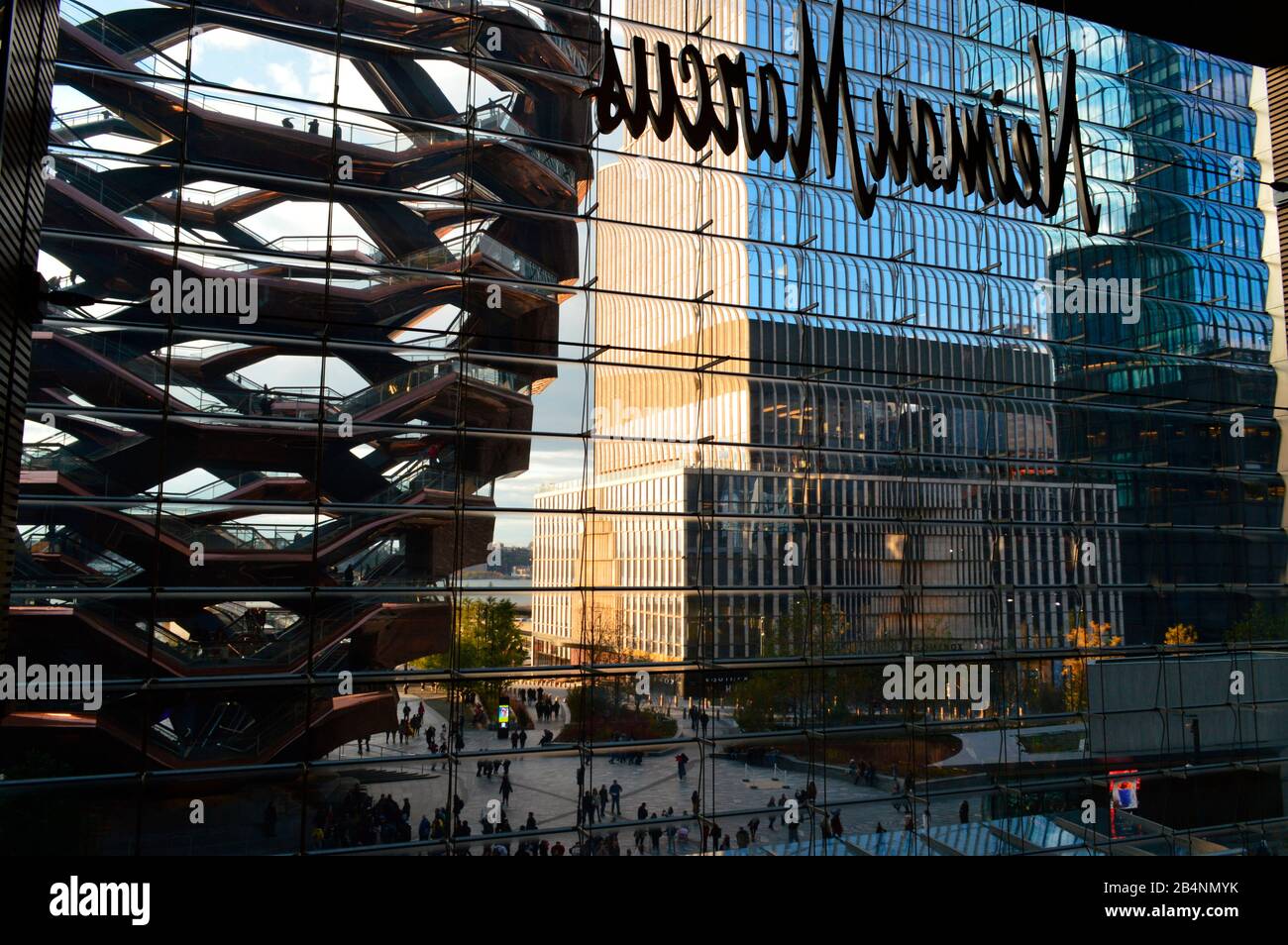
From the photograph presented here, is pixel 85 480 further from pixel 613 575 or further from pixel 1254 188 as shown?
pixel 1254 188

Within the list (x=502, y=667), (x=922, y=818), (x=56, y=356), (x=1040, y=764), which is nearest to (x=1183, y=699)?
(x=1040, y=764)

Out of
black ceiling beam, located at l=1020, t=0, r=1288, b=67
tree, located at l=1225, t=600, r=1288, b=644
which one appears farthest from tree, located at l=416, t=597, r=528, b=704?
tree, located at l=1225, t=600, r=1288, b=644

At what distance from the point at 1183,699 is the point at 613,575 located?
6166 mm

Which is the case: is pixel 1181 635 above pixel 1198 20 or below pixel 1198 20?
below

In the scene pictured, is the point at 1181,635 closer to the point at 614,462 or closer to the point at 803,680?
the point at 803,680

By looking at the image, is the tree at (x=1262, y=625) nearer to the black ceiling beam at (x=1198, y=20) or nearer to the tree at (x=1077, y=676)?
the tree at (x=1077, y=676)

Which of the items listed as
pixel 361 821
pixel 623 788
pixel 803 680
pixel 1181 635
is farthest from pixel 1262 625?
pixel 361 821

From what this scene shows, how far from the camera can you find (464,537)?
24.2 ft

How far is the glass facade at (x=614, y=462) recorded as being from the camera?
21.8ft

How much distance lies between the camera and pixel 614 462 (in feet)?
26.7

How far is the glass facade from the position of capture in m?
6.65

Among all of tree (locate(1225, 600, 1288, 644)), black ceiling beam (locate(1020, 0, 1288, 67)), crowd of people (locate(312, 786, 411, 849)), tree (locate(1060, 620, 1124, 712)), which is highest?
black ceiling beam (locate(1020, 0, 1288, 67))

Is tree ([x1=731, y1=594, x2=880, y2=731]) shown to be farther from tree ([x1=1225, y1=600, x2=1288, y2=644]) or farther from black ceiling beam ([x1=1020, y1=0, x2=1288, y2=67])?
black ceiling beam ([x1=1020, y1=0, x2=1288, y2=67])

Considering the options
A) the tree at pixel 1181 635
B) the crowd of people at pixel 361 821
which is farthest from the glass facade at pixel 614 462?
the tree at pixel 1181 635
